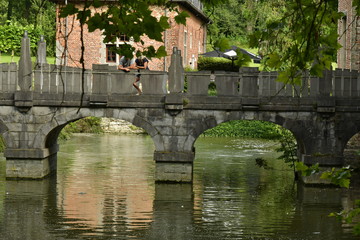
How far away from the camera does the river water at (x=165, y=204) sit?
1499 cm

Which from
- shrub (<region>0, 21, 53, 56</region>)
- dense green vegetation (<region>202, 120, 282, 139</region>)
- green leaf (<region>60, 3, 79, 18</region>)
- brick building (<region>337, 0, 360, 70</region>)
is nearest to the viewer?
green leaf (<region>60, 3, 79, 18</region>)

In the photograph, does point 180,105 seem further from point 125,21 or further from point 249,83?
point 125,21

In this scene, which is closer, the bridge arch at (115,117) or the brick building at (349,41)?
the bridge arch at (115,117)

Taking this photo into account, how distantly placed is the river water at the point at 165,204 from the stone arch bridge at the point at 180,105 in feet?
3.92

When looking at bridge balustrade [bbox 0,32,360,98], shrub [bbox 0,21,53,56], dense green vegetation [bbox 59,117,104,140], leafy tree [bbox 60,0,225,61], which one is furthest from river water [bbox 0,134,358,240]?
shrub [bbox 0,21,53,56]

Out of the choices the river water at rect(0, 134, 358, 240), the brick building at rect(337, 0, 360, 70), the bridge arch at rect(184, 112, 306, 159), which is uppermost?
the brick building at rect(337, 0, 360, 70)

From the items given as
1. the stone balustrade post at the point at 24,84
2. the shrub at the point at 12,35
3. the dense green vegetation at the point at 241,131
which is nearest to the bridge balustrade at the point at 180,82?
the stone balustrade post at the point at 24,84

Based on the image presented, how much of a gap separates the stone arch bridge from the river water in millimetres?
1196

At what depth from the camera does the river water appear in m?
15.0

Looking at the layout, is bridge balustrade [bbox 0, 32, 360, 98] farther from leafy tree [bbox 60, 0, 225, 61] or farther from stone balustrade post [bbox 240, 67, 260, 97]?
leafy tree [bbox 60, 0, 225, 61]

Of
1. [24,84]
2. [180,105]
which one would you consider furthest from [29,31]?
[180,105]

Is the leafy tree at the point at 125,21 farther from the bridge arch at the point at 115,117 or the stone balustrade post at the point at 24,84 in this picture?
the stone balustrade post at the point at 24,84

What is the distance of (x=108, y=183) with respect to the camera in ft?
71.5

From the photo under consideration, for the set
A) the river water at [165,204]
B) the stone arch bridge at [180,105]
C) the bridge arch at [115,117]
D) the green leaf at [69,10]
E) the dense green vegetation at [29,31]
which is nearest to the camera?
the green leaf at [69,10]
